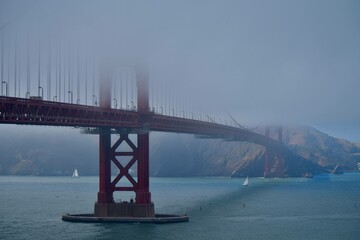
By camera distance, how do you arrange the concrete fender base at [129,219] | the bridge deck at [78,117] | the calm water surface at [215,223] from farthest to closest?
the concrete fender base at [129,219] → the calm water surface at [215,223] → the bridge deck at [78,117]

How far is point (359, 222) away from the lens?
8006 centimetres

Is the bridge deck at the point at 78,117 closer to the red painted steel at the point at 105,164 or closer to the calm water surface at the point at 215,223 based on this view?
the red painted steel at the point at 105,164

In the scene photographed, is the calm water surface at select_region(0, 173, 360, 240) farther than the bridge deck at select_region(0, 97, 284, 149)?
Yes

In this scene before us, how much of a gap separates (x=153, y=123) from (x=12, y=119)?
82.4 ft

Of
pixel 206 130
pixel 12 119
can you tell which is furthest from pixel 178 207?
pixel 12 119

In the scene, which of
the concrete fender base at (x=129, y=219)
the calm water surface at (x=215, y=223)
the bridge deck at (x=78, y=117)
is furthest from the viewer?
the concrete fender base at (x=129, y=219)

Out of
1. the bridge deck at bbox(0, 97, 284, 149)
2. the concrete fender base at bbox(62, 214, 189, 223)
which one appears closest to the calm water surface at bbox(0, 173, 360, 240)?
the concrete fender base at bbox(62, 214, 189, 223)

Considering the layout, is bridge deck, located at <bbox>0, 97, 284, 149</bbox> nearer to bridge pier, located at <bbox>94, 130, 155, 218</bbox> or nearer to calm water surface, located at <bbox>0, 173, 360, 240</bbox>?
bridge pier, located at <bbox>94, 130, 155, 218</bbox>

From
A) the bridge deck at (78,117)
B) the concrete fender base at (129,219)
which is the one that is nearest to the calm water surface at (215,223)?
the concrete fender base at (129,219)

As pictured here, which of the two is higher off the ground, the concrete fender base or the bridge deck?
the bridge deck

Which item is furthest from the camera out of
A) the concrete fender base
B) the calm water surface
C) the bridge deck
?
the concrete fender base

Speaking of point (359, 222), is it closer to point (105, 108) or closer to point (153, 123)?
point (153, 123)

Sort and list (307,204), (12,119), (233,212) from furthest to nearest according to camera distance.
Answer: (307,204)
(233,212)
(12,119)

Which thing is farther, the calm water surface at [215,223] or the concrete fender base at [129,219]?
the concrete fender base at [129,219]
